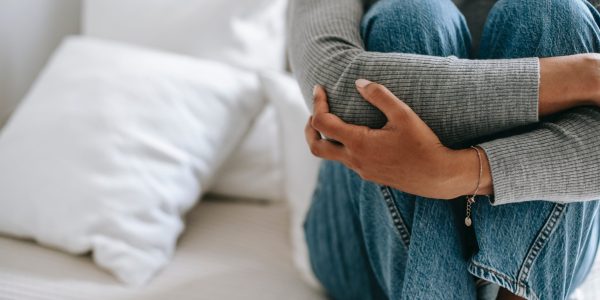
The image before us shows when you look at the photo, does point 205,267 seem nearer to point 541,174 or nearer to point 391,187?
point 391,187

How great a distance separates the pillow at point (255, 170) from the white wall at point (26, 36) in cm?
45

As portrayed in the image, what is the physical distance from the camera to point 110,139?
3.28 ft

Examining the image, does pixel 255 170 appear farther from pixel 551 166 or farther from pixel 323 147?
pixel 551 166

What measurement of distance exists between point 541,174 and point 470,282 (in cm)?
17

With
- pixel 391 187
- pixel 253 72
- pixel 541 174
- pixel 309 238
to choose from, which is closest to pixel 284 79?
pixel 253 72

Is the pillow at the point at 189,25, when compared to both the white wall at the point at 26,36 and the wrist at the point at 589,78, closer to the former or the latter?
the white wall at the point at 26,36

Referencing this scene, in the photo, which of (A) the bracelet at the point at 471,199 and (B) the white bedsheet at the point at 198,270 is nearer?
(A) the bracelet at the point at 471,199

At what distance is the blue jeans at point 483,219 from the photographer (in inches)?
27.8

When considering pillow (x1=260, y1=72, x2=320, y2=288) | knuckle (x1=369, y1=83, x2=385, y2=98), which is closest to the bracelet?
knuckle (x1=369, y1=83, x2=385, y2=98)

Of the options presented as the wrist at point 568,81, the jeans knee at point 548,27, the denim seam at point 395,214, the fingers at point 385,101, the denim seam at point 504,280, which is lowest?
the denim seam at point 504,280

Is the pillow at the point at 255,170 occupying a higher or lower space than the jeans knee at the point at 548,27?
lower

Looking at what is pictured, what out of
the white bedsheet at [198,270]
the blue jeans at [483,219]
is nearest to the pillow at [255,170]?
the white bedsheet at [198,270]

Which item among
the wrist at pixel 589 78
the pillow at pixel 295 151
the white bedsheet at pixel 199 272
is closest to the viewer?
the wrist at pixel 589 78

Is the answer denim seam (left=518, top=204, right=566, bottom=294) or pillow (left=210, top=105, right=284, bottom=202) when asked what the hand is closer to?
denim seam (left=518, top=204, right=566, bottom=294)
